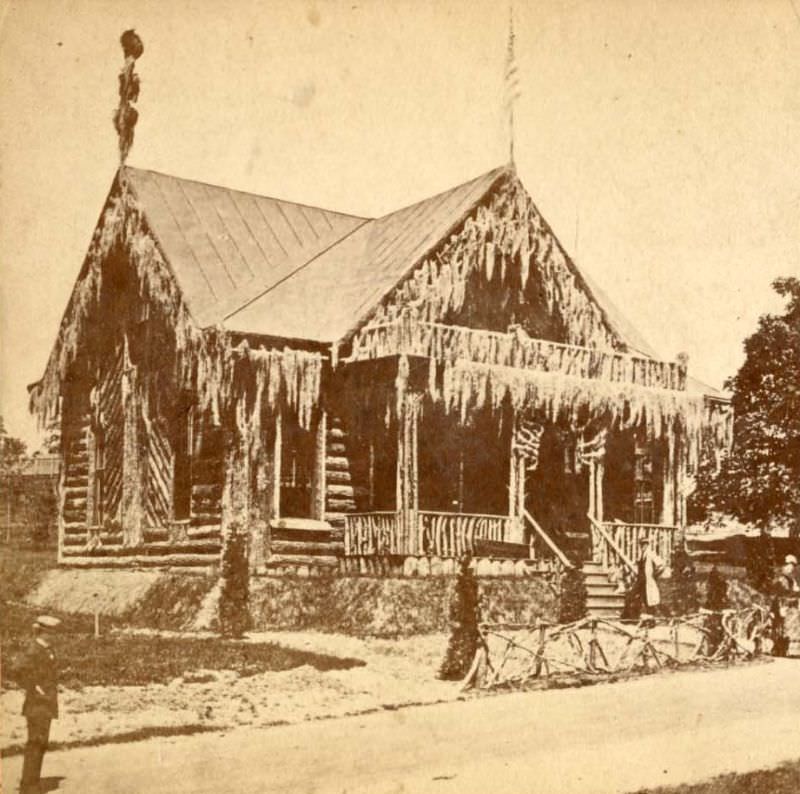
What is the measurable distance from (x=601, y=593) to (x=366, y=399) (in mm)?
2628

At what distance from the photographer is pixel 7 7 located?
7.13 metres

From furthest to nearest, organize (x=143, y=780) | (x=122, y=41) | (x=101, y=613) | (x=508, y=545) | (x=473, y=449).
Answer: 1. (x=473, y=449)
2. (x=508, y=545)
3. (x=101, y=613)
4. (x=122, y=41)
5. (x=143, y=780)

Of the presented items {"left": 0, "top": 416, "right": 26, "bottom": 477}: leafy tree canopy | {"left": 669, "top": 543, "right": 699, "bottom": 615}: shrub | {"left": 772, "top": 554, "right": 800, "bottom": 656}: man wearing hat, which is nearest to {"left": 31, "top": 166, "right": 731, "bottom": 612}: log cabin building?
{"left": 669, "top": 543, "right": 699, "bottom": 615}: shrub

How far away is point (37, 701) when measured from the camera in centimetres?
661

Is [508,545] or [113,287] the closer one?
[113,287]

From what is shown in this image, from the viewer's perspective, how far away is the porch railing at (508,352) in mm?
10891

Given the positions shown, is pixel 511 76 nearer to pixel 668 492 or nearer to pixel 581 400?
pixel 581 400

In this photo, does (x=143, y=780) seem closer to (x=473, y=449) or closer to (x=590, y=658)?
(x=590, y=658)

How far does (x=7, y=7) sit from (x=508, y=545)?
5.93 metres

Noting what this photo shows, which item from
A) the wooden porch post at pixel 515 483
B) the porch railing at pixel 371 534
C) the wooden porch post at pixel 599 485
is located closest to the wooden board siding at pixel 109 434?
the porch railing at pixel 371 534

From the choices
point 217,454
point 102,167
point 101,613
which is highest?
point 102,167

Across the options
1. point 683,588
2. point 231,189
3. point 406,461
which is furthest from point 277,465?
Result: point 683,588

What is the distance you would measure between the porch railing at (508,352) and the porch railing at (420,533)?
1.39 metres

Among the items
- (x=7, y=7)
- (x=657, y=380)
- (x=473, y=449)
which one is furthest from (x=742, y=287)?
(x=7, y=7)
